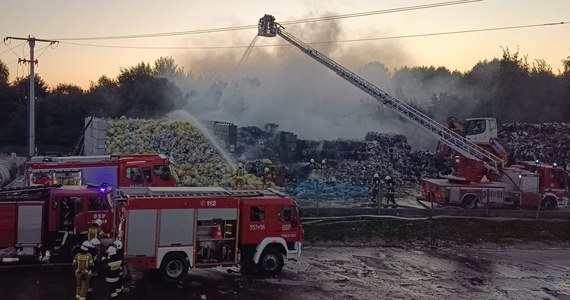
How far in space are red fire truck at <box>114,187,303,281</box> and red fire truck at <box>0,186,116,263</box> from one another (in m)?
2.03

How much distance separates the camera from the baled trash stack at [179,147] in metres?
27.1

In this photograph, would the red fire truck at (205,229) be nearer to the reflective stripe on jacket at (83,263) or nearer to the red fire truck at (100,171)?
the reflective stripe on jacket at (83,263)

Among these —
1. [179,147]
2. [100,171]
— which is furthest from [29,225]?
[179,147]

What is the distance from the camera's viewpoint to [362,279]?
47.4 ft

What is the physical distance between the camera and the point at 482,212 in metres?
23.3

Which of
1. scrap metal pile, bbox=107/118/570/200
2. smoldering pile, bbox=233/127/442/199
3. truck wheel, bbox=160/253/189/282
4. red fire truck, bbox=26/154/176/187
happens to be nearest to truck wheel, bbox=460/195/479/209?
scrap metal pile, bbox=107/118/570/200

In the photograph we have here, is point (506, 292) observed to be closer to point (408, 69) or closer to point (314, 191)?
point (314, 191)

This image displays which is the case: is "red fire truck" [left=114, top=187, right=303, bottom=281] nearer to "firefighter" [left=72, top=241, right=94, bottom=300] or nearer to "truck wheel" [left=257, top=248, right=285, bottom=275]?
"truck wheel" [left=257, top=248, right=285, bottom=275]

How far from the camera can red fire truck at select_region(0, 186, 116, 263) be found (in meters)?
14.4

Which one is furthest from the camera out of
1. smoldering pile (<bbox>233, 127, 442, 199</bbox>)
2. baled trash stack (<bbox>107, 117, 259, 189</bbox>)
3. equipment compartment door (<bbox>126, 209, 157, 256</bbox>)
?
smoldering pile (<bbox>233, 127, 442, 199</bbox>)

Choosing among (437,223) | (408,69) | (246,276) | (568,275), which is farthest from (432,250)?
(408,69)

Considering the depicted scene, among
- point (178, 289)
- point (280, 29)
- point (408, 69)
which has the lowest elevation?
point (178, 289)

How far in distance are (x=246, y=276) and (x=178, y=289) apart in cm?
209

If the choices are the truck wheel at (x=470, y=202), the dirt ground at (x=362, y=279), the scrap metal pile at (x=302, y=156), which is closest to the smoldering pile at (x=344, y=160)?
the scrap metal pile at (x=302, y=156)
